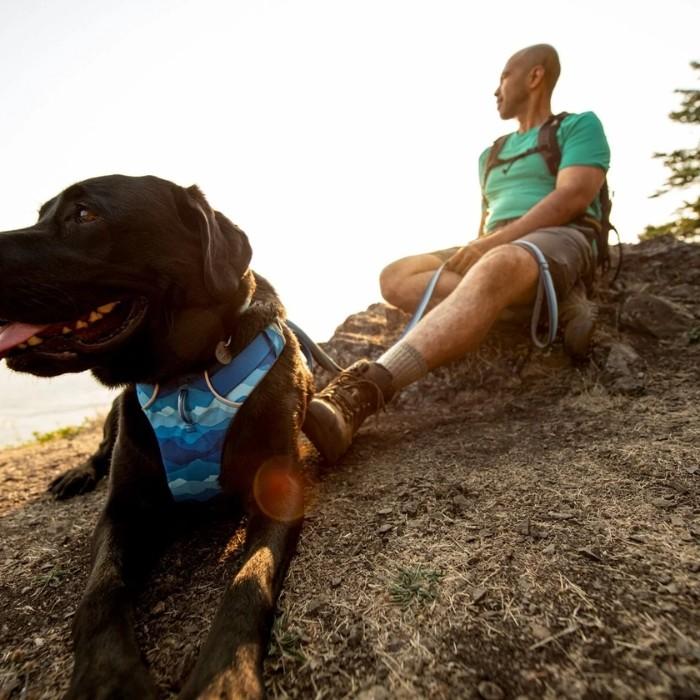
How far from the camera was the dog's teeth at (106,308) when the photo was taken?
5.59 ft

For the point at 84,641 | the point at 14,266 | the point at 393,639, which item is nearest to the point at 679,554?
the point at 393,639

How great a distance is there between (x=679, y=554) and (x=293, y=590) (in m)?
1.14

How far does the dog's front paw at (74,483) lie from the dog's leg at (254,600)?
166 centimetres

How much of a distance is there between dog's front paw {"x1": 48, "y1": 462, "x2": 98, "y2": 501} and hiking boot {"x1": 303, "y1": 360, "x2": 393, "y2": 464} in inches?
60.7

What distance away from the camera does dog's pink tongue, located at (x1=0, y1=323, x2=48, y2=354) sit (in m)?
1.55

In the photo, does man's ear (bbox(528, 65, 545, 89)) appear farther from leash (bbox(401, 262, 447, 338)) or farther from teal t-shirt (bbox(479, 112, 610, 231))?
leash (bbox(401, 262, 447, 338))

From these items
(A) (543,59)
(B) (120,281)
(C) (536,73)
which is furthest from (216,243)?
(A) (543,59)

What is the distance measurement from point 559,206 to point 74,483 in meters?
3.80

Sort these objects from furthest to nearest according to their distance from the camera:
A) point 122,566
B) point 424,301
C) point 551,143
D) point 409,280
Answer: point 409,280 < point 551,143 < point 424,301 < point 122,566

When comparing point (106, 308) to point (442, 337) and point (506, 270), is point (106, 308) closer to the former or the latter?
point (442, 337)

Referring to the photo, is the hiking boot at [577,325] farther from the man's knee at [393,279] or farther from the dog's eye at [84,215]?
the dog's eye at [84,215]

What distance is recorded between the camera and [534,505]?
160 cm

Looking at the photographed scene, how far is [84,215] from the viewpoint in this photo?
1787mm

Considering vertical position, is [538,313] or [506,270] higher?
[506,270]
